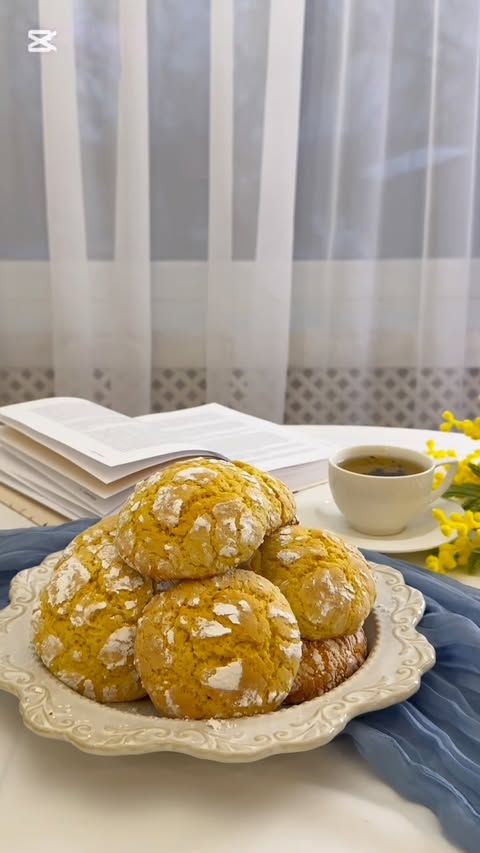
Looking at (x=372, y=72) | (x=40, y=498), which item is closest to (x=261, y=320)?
(x=372, y=72)

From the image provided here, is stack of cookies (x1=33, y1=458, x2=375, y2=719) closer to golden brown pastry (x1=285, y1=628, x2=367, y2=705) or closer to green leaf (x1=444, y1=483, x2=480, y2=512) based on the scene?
golden brown pastry (x1=285, y1=628, x2=367, y2=705)

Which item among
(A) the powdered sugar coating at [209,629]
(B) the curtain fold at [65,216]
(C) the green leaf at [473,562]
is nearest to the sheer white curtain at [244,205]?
(B) the curtain fold at [65,216]

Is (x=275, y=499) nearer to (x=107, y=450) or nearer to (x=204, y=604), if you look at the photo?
(x=204, y=604)

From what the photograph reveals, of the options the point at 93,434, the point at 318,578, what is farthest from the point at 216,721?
the point at 93,434

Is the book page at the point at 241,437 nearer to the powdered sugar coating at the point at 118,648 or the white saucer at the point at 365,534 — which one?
the white saucer at the point at 365,534

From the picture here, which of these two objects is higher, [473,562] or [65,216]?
[65,216]

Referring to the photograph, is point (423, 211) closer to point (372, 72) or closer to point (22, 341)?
point (372, 72)
